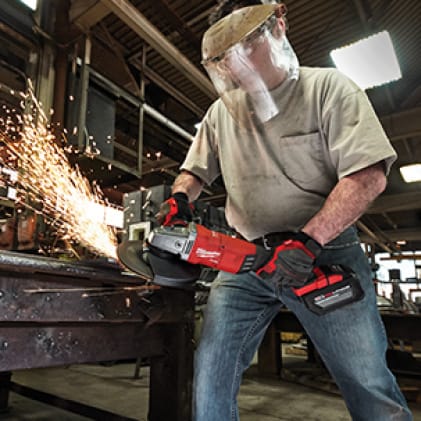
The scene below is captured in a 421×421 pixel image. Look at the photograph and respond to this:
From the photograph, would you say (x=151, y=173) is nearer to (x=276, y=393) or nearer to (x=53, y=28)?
(x=53, y=28)

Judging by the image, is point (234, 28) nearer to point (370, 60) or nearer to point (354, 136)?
point (354, 136)

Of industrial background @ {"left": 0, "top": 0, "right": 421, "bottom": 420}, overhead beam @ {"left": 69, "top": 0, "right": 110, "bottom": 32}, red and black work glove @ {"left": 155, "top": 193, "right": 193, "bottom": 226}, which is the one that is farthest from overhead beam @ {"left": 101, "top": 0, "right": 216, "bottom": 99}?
red and black work glove @ {"left": 155, "top": 193, "right": 193, "bottom": 226}

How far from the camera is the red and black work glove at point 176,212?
1203 mm

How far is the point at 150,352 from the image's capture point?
162cm

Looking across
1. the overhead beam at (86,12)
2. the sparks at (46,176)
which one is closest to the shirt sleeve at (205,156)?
the sparks at (46,176)

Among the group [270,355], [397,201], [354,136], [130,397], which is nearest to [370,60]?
[354,136]

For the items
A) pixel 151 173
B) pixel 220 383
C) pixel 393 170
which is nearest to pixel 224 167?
pixel 220 383

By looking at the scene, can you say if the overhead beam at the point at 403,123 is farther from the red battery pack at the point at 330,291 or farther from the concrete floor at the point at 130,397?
the red battery pack at the point at 330,291

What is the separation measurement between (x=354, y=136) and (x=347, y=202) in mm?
193

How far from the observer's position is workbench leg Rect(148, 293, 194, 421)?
167cm

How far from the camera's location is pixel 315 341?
3.90ft

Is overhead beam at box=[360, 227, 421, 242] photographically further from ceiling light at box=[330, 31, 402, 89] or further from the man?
the man

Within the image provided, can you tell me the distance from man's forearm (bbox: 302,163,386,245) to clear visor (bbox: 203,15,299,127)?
38 centimetres

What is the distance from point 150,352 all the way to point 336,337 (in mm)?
850
